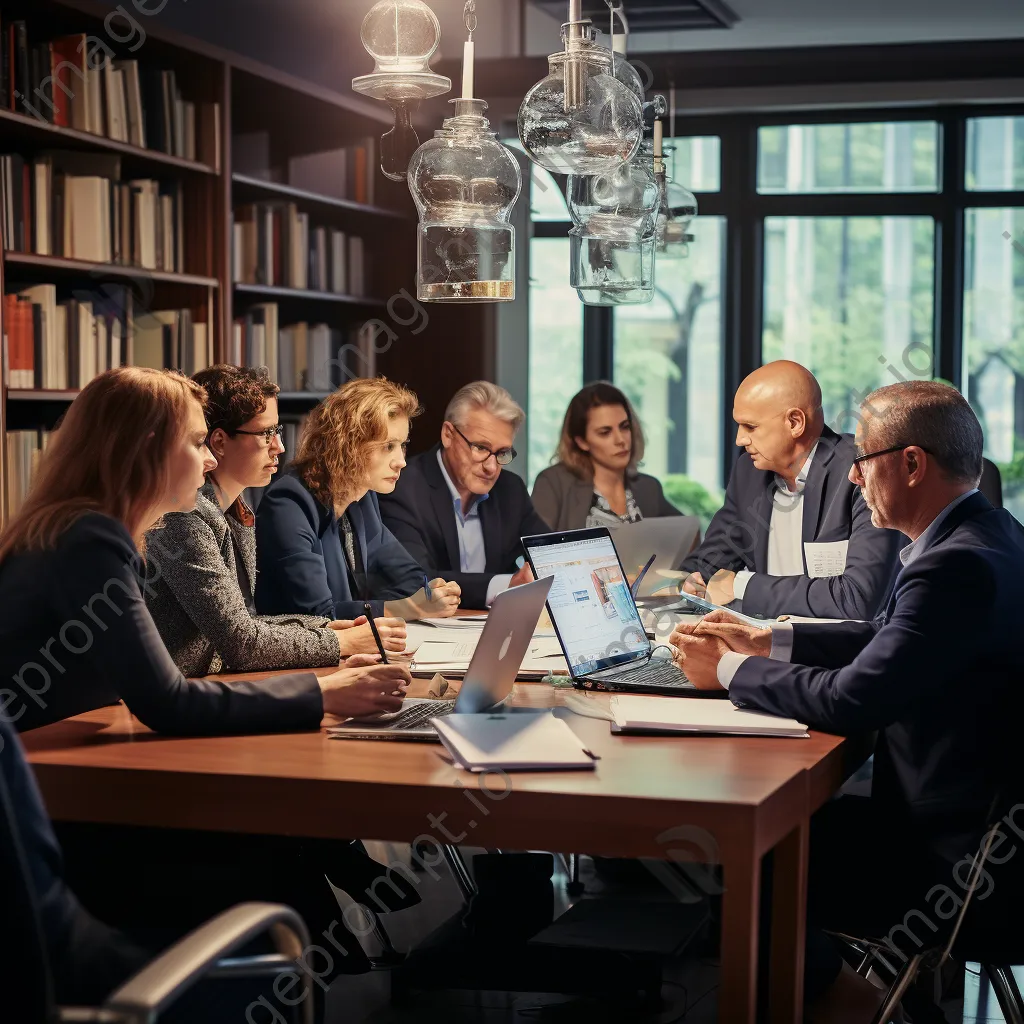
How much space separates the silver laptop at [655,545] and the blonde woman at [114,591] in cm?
165

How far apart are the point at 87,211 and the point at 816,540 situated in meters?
2.37

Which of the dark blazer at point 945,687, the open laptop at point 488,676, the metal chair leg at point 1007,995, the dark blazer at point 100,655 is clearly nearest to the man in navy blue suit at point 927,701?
the dark blazer at point 945,687

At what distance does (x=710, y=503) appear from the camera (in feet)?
23.4

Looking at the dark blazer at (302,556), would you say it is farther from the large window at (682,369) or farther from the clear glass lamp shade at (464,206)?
the large window at (682,369)

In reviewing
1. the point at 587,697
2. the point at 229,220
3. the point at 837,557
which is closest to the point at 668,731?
the point at 587,697

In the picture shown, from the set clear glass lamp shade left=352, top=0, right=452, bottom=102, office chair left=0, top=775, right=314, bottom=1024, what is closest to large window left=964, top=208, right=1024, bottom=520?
clear glass lamp shade left=352, top=0, right=452, bottom=102

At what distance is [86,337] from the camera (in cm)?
406

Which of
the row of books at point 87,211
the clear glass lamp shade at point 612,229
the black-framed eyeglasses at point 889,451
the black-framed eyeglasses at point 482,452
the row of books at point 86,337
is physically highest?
the row of books at point 87,211

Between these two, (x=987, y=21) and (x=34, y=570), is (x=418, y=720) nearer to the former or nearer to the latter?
(x=34, y=570)

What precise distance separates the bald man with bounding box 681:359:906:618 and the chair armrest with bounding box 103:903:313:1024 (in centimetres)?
213

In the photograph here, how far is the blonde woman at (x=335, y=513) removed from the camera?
3.16 meters

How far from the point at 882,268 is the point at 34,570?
5747 mm

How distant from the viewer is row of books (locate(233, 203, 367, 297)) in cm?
497

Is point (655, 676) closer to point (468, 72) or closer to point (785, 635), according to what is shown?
point (785, 635)
